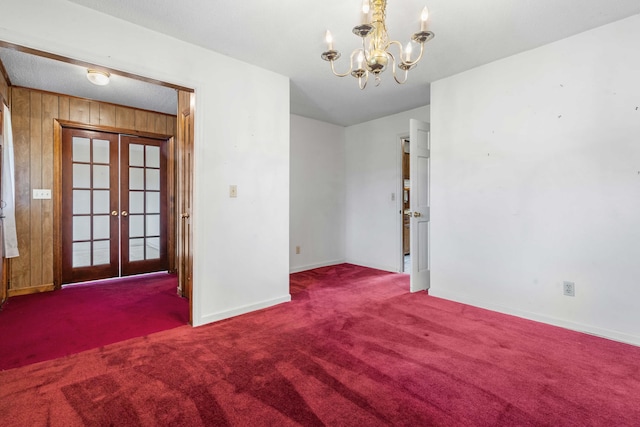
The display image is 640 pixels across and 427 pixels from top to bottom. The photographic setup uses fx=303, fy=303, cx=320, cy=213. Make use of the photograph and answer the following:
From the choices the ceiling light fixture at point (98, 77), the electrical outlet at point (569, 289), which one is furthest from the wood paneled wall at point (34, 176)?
the electrical outlet at point (569, 289)

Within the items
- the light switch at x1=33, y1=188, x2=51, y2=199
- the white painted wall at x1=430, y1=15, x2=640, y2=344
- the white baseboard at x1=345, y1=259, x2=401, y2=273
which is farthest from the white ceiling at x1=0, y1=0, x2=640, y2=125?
the white baseboard at x1=345, y1=259, x2=401, y2=273

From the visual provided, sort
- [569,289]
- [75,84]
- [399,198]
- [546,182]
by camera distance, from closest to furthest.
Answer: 1. [569,289]
2. [546,182]
3. [75,84]
4. [399,198]

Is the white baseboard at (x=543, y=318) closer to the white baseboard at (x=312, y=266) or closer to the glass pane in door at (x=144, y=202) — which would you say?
the white baseboard at (x=312, y=266)

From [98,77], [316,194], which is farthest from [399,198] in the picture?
[98,77]

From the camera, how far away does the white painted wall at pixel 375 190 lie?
4.77 metres

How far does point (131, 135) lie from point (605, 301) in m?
5.68

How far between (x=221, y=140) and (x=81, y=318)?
2.12 metres

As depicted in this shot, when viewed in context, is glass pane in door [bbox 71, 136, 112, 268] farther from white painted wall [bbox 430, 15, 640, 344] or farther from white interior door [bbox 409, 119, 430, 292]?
white painted wall [bbox 430, 15, 640, 344]

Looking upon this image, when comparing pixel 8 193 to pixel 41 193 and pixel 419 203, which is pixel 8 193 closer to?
pixel 41 193

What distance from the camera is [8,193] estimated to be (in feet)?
10.2

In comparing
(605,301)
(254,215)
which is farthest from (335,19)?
(605,301)

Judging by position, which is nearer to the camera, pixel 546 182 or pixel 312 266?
pixel 546 182

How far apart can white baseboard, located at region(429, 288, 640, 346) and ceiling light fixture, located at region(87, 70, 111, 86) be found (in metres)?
4.22

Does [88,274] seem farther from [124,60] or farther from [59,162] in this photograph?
[124,60]
